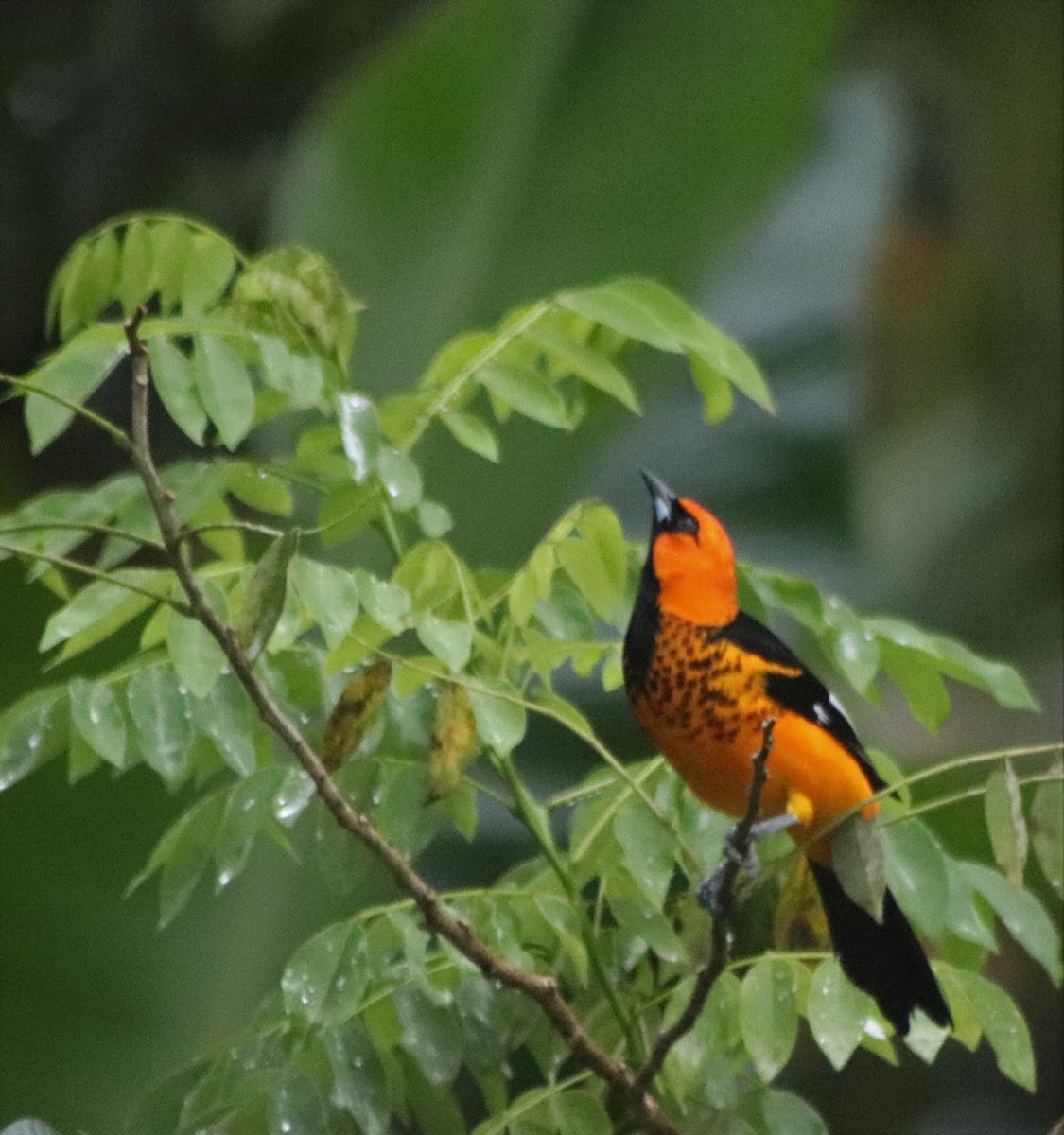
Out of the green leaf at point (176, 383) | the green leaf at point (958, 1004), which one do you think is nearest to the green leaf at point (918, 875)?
the green leaf at point (958, 1004)

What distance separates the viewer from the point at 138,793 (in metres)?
2.47

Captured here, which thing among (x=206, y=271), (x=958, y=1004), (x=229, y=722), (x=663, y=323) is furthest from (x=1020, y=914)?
(x=206, y=271)

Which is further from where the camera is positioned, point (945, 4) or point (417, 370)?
point (945, 4)

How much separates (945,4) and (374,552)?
3.77m

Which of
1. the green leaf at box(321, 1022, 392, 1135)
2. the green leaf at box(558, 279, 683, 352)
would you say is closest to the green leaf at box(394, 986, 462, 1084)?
the green leaf at box(321, 1022, 392, 1135)

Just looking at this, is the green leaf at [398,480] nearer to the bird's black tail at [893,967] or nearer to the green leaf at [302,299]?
the green leaf at [302,299]

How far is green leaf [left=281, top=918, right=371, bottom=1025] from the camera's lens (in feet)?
5.17

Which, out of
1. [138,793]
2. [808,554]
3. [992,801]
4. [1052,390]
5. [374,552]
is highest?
[992,801]

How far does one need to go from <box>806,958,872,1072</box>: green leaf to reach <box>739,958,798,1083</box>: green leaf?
0.02 metres

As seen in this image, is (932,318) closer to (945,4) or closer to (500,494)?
(945,4)

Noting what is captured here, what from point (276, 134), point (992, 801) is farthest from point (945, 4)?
point (992, 801)

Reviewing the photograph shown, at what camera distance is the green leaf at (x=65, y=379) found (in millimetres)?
1599

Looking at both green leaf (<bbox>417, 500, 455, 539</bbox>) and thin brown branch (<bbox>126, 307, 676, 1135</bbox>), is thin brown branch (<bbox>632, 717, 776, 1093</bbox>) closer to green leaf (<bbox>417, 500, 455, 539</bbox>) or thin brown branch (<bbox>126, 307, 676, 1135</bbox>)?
thin brown branch (<bbox>126, 307, 676, 1135</bbox>)

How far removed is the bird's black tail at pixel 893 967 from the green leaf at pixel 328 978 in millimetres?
462
